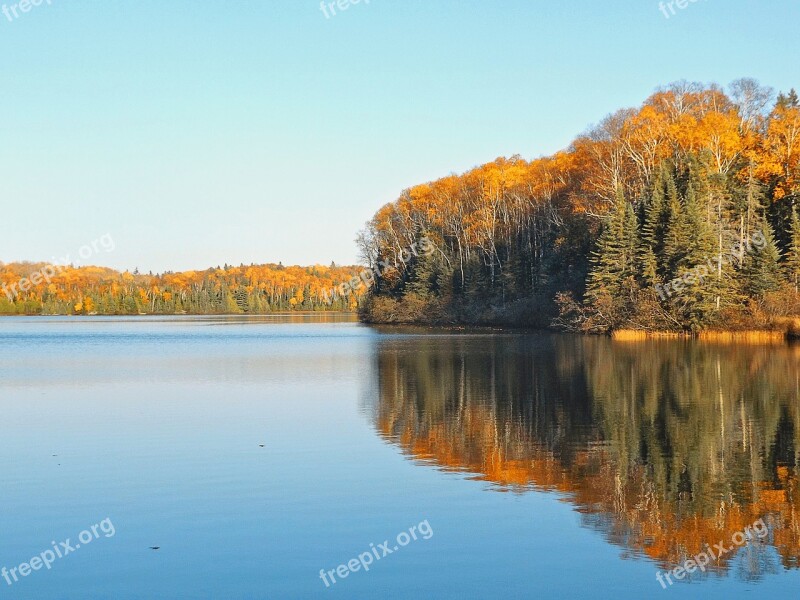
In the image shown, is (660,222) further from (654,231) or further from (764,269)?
(764,269)

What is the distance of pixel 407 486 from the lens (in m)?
15.6

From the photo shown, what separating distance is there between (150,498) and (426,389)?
17656mm

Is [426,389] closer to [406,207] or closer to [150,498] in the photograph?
[150,498]

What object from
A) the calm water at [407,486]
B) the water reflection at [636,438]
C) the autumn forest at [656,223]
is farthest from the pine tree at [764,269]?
the calm water at [407,486]

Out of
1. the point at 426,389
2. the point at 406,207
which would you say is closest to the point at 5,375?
the point at 426,389

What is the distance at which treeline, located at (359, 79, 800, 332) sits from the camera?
195 feet

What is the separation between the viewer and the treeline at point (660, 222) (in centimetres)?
5947

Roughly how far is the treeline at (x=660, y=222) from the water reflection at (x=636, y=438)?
18332 mm

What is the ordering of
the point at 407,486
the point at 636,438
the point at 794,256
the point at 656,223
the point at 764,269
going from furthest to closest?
1. the point at 656,223
2. the point at 794,256
3. the point at 764,269
4. the point at 636,438
5. the point at 407,486

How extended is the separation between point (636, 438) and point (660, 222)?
4778 cm

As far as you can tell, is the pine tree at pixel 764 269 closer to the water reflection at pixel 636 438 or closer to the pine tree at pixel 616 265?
the pine tree at pixel 616 265

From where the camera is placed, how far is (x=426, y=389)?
31.8 meters

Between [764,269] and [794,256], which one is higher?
[794,256]

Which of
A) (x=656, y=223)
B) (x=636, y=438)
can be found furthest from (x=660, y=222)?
(x=636, y=438)
